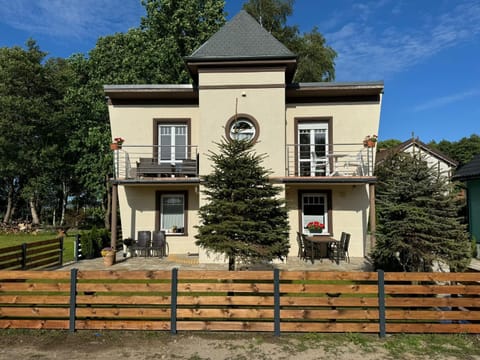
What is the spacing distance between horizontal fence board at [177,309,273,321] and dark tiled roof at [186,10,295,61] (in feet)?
26.6

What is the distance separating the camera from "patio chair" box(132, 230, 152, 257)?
463 inches

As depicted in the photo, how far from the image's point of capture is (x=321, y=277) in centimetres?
520

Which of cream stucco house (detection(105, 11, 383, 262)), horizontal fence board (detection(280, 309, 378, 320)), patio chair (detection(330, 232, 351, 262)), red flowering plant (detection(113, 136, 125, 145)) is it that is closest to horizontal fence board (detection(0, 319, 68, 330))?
horizontal fence board (detection(280, 309, 378, 320))

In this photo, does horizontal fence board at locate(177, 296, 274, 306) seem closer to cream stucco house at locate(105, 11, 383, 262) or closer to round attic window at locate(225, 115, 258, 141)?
cream stucco house at locate(105, 11, 383, 262)

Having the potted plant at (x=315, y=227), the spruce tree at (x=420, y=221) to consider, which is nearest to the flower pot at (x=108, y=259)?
the potted plant at (x=315, y=227)

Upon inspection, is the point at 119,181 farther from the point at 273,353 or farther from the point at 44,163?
the point at 44,163

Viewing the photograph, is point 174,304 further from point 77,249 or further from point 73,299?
point 77,249

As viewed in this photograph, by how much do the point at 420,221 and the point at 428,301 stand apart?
1.76 meters

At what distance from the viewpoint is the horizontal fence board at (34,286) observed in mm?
5305

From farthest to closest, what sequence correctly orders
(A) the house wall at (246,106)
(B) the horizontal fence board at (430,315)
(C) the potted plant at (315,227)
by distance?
(C) the potted plant at (315,227), (A) the house wall at (246,106), (B) the horizontal fence board at (430,315)

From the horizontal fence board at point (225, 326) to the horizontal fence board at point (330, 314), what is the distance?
0.36 metres

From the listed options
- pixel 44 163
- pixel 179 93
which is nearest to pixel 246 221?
pixel 179 93

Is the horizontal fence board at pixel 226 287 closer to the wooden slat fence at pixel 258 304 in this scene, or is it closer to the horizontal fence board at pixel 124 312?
the wooden slat fence at pixel 258 304

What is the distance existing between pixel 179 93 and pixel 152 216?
16.2ft
